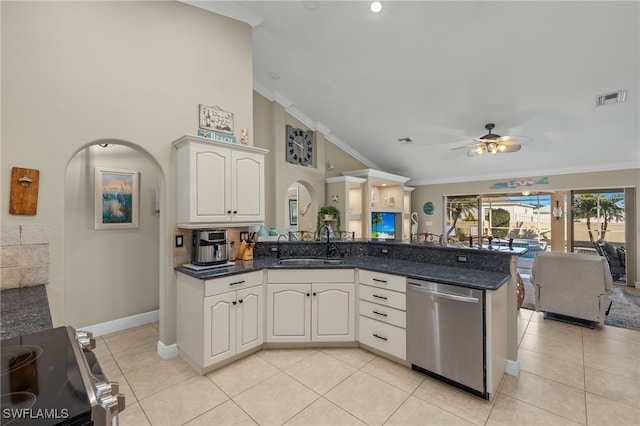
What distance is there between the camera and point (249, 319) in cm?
273

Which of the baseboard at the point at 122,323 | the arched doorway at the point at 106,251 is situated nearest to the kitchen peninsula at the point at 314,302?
the arched doorway at the point at 106,251

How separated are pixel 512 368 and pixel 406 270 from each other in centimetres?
124

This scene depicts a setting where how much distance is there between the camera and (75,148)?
7.55ft

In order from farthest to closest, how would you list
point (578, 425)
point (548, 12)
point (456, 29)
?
point (456, 29)
point (548, 12)
point (578, 425)

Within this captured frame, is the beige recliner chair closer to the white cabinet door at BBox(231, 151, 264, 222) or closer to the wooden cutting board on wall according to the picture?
the white cabinet door at BBox(231, 151, 264, 222)

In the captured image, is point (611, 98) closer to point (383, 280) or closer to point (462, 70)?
point (462, 70)

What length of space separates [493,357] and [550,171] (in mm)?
5622

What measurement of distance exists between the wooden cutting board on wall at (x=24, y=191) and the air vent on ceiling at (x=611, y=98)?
6.01 meters

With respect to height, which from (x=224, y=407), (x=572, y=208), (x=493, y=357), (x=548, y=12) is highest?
(x=548, y=12)

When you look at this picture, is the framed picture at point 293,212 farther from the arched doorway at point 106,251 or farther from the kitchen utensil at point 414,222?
the arched doorway at point 106,251

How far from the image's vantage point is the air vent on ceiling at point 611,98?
3408 mm

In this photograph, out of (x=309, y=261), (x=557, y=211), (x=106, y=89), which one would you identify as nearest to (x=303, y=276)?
(x=309, y=261)

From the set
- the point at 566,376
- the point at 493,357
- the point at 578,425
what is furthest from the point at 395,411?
A: the point at 566,376

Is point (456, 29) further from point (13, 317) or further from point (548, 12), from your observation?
point (13, 317)
